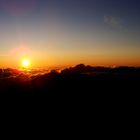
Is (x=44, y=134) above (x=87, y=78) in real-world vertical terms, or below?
below

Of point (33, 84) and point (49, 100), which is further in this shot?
point (33, 84)

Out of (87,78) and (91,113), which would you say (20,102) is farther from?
(87,78)

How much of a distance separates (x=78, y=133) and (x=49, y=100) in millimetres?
7914

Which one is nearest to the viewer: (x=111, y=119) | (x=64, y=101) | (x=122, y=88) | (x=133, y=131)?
(x=133, y=131)

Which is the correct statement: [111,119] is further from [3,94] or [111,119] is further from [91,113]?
[3,94]

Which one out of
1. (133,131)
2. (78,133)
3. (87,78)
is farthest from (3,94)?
(133,131)

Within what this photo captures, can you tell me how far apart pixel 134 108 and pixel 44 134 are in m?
9.11

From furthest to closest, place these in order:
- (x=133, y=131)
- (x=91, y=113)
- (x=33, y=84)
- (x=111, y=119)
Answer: (x=33, y=84), (x=91, y=113), (x=111, y=119), (x=133, y=131)

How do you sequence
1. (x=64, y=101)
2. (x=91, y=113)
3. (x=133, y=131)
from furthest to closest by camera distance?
(x=64, y=101) → (x=91, y=113) → (x=133, y=131)

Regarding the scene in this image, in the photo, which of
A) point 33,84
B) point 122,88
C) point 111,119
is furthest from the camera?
point 33,84

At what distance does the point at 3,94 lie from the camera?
99.3 ft

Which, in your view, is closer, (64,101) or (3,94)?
(64,101)

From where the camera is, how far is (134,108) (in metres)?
22.8

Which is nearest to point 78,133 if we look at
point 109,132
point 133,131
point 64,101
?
point 109,132
